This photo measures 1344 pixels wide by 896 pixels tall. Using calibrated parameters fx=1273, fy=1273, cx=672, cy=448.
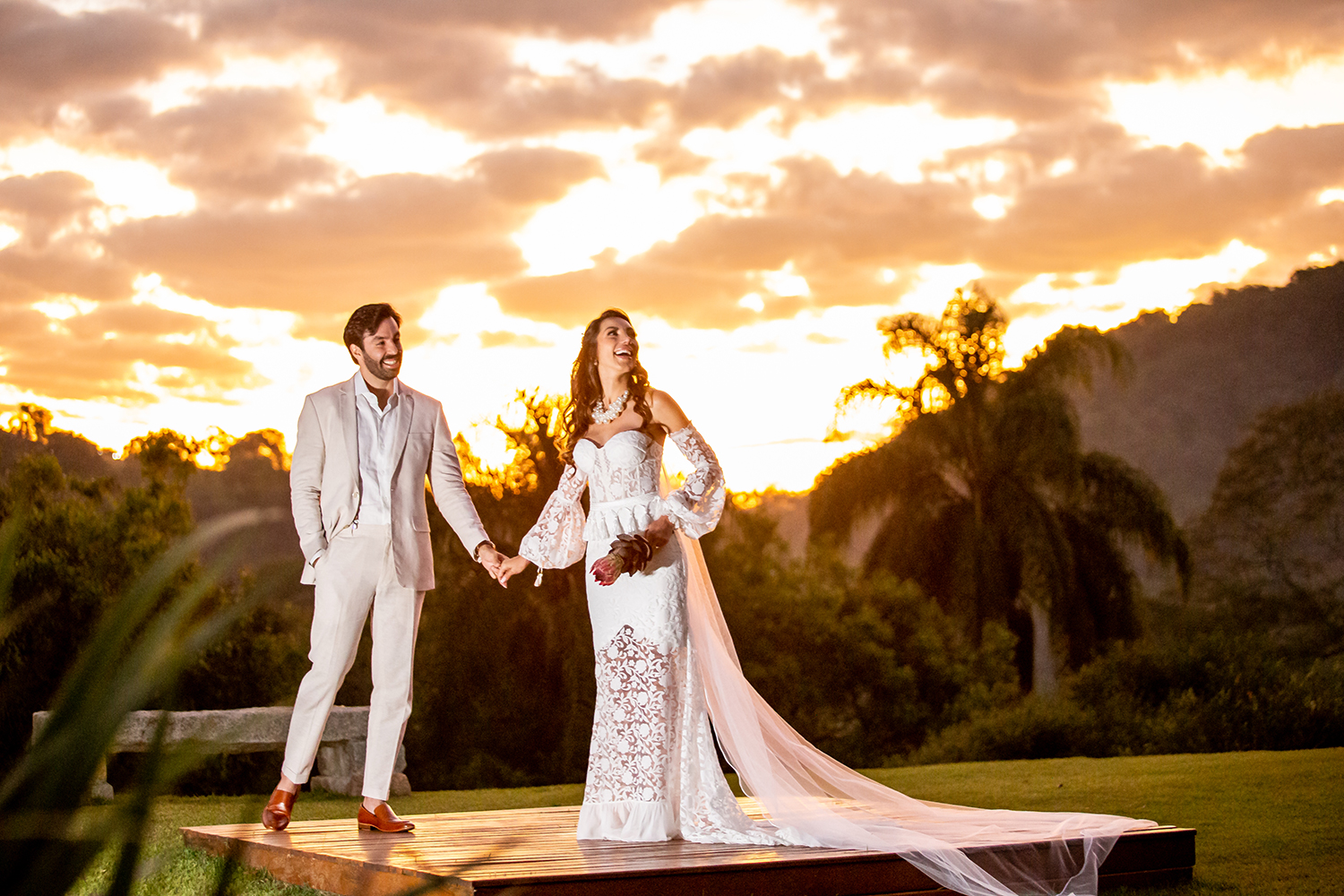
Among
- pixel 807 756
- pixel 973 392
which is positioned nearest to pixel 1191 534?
pixel 973 392

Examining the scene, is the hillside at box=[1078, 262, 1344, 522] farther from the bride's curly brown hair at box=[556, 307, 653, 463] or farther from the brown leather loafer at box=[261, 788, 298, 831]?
the brown leather loafer at box=[261, 788, 298, 831]

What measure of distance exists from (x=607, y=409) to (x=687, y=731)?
1.34 metres

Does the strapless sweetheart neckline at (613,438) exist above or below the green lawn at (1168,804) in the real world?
above

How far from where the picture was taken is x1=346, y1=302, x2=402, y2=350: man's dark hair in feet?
16.9

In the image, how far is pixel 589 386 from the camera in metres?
5.31

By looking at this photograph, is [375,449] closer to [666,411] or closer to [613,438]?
[613,438]

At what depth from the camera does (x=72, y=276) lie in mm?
12969

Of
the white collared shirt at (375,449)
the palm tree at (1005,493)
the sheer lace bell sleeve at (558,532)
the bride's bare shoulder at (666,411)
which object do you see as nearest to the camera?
the white collared shirt at (375,449)

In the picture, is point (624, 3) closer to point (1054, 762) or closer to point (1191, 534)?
point (1054, 762)

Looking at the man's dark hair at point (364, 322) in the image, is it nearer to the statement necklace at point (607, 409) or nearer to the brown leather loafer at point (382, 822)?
the statement necklace at point (607, 409)

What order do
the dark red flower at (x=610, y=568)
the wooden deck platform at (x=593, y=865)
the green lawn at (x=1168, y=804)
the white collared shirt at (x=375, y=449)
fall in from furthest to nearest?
1. the white collared shirt at (x=375, y=449)
2. the green lawn at (x=1168, y=804)
3. the dark red flower at (x=610, y=568)
4. the wooden deck platform at (x=593, y=865)

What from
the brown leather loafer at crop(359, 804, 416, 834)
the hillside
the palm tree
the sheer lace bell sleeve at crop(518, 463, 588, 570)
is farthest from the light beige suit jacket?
the hillside

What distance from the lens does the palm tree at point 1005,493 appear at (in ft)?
59.3

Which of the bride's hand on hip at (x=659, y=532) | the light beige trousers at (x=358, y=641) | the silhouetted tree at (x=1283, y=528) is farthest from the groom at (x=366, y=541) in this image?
the silhouetted tree at (x=1283, y=528)
